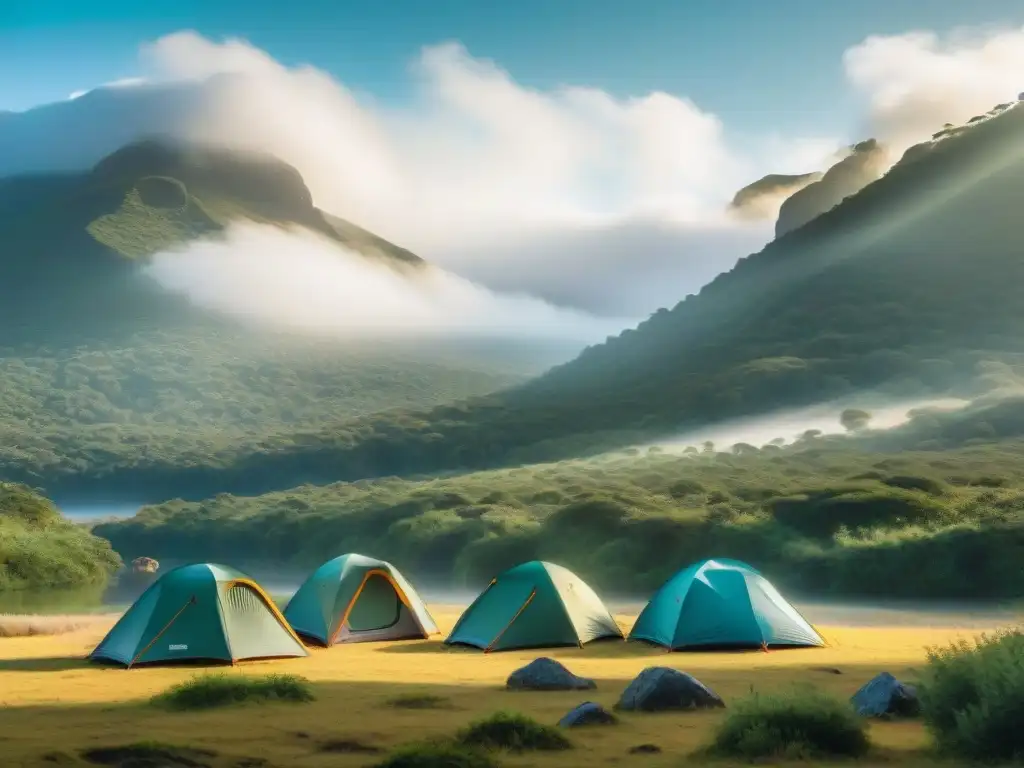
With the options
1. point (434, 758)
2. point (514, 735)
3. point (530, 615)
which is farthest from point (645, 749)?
point (530, 615)

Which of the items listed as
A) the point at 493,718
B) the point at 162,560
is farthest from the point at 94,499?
the point at 493,718

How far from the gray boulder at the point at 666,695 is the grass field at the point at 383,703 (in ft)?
1.22

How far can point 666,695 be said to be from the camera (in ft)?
57.3

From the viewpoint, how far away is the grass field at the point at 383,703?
14.3 metres

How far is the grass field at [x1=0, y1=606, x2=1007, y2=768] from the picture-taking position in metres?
14.3

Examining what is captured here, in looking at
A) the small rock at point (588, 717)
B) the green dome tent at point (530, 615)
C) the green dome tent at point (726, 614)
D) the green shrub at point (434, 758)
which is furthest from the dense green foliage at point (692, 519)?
the green shrub at point (434, 758)

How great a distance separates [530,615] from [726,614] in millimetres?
4430

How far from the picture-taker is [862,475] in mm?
88688

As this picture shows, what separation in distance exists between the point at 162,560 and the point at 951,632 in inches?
3429

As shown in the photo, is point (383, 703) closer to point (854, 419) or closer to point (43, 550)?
point (43, 550)

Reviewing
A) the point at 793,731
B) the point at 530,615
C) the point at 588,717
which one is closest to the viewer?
the point at 793,731

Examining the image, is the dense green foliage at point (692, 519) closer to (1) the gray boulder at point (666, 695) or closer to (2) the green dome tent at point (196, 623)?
(2) the green dome tent at point (196, 623)

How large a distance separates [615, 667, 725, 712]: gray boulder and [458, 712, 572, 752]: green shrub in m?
2.97

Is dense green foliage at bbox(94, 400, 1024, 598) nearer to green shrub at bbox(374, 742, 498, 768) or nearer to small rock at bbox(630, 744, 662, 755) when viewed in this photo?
small rock at bbox(630, 744, 662, 755)
